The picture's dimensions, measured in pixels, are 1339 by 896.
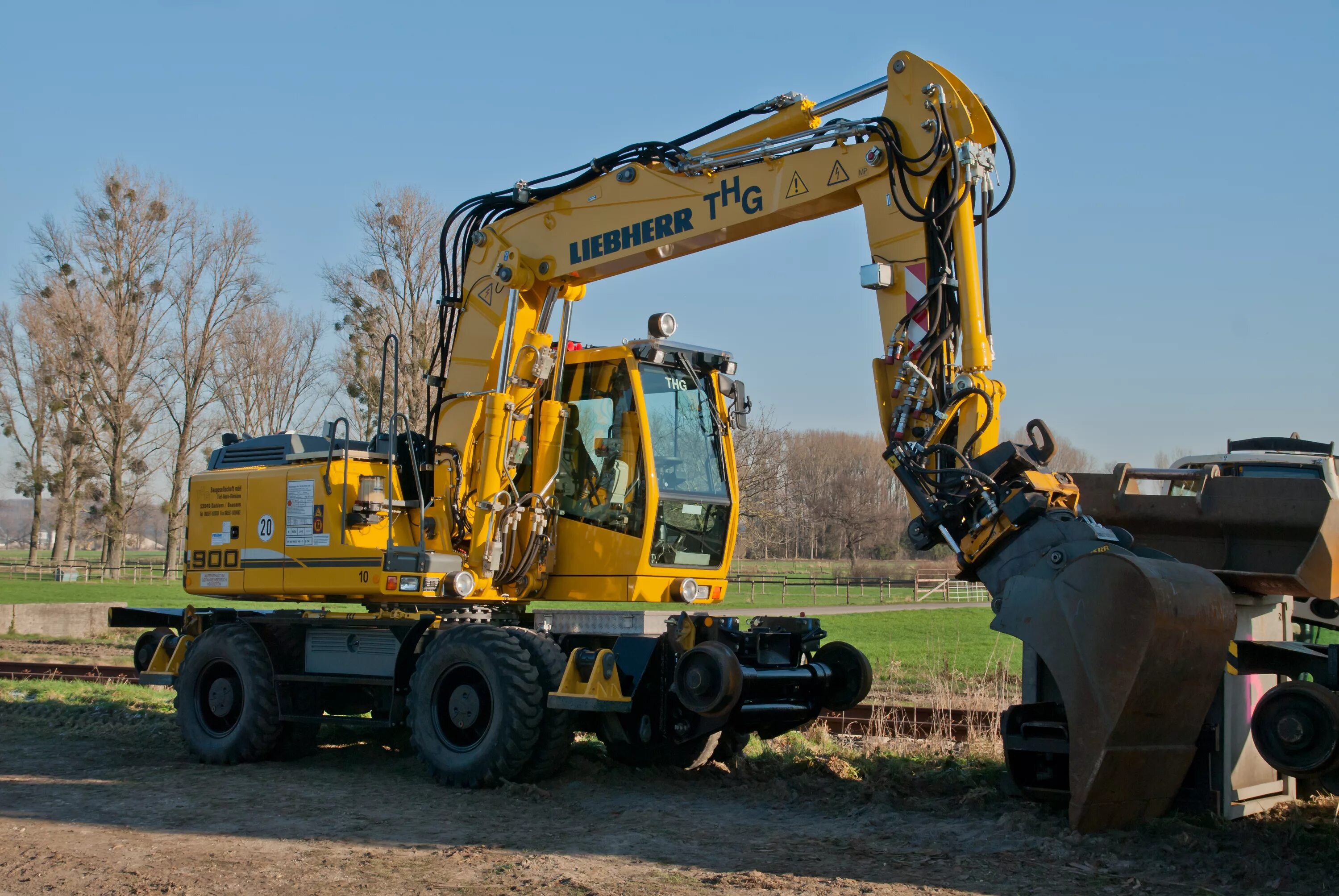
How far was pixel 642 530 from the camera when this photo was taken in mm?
8789

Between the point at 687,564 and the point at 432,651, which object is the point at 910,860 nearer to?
the point at 687,564

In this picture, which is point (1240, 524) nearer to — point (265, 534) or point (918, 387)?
point (918, 387)

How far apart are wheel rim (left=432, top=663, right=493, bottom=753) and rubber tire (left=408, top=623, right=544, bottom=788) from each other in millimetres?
37

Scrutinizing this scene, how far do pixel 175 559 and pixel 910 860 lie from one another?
48.2 metres

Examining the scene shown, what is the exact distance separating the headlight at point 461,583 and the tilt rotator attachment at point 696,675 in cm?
57

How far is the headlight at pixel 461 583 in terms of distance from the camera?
8992mm

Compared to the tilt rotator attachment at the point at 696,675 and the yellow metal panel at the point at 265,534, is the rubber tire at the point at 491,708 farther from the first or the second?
the yellow metal panel at the point at 265,534

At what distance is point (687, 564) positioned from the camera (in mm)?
9156

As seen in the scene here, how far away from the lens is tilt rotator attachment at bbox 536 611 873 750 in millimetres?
7875

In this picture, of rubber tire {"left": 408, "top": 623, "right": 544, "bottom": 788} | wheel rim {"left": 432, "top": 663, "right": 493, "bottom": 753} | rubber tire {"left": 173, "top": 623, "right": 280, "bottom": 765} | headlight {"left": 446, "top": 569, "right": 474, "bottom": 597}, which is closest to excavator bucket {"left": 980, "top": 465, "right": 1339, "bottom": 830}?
rubber tire {"left": 408, "top": 623, "right": 544, "bottom": 788}

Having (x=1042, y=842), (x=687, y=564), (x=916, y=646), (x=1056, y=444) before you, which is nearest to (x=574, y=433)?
(x=687, y=564)

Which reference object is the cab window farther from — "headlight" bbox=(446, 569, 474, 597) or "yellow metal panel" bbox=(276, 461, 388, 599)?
"yellow metal panel" bbox=(276, 461, 388, 599)

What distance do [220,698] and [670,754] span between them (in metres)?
4.02

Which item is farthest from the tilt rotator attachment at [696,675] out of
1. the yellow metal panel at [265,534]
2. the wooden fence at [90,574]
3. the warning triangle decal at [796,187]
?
the wooden fence at [90,574]
